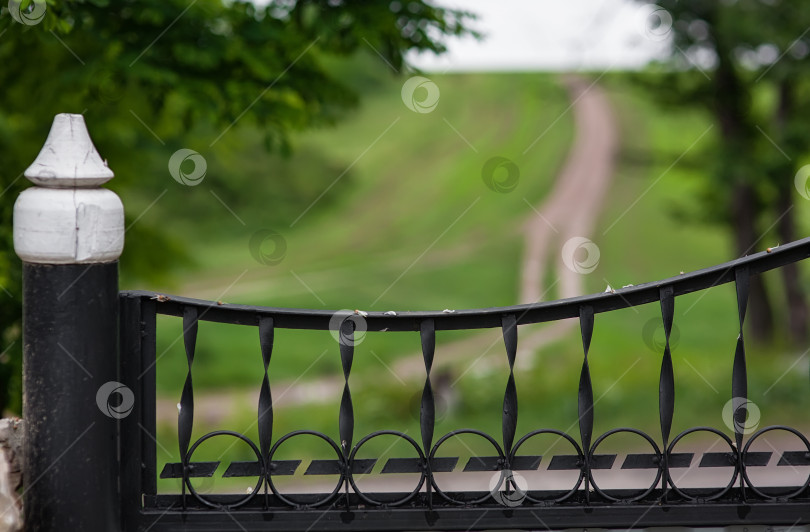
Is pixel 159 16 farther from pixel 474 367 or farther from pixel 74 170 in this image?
pixel 474 367

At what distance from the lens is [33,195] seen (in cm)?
290

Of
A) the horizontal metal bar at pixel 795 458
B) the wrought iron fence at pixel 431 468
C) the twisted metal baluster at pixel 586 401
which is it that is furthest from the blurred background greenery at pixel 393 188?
the horizontal metal bar at pixel 795 458

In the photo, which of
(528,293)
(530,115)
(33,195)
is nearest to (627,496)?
(33,195)

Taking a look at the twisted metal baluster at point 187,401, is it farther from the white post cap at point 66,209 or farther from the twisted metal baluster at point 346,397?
the twisted metal baluster at point 346,397

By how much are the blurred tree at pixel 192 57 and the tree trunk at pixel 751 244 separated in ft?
28.7

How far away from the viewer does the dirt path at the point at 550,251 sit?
16686 millimetres

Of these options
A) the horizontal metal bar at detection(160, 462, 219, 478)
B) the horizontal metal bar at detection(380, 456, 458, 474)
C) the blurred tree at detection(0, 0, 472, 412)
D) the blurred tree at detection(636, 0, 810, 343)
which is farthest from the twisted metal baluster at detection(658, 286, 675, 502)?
the blurred tree at detection(636, 0, 810, 343)

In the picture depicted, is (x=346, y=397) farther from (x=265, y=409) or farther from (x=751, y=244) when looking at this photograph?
(x=751, y=244)

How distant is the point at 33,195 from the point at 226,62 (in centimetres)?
351

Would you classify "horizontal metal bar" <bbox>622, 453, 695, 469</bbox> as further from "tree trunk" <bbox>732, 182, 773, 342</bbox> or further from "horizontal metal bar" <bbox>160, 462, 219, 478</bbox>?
"tree trunk" <bbox>732, 182, 773, 342</bbox>

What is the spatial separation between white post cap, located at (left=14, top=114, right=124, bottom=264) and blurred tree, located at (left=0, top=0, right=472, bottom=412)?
1.97m

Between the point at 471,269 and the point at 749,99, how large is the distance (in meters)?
14.3

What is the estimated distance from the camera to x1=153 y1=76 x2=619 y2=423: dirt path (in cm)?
1669

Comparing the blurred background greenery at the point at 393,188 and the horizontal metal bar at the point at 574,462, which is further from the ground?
the blurred background greenery at the point at 393,188
